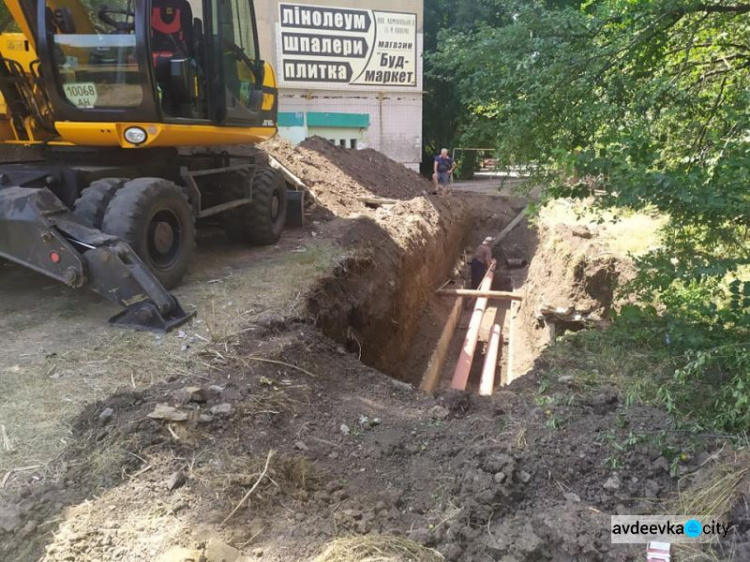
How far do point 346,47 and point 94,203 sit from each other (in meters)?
17.9

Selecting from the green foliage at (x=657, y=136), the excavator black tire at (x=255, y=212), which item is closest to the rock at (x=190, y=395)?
the green foliage at (x=657, y=136)

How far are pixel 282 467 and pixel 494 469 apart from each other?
3.62 feet

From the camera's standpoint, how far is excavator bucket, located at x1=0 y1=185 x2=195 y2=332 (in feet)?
14.5

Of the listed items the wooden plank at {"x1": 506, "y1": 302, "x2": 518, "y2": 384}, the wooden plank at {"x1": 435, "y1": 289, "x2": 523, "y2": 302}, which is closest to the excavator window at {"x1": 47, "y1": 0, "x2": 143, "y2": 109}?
the wooden plank at {"x1": 506, "y1": 302, "x2": 518, "y2": 384}

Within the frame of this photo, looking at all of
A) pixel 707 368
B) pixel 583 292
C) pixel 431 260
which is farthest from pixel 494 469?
pixel 431 260

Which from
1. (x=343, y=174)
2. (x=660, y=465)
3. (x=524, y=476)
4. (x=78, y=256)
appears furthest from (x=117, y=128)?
(x=343, y=174)

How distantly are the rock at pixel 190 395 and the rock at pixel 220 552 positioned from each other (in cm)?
118

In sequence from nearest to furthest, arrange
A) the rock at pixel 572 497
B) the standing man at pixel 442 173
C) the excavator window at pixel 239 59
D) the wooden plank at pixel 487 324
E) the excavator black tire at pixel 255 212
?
the rock at pixel 572 497 → the excavator window at pixel 239 59 → the excavator black tire at pixel 255 212 → the wooden plank at pixel 487 324 → the standing man at pixel 442 173

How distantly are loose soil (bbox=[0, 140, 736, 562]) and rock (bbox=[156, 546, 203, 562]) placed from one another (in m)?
0.01

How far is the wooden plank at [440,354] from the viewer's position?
7953 mm

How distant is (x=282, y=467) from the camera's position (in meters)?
2.93

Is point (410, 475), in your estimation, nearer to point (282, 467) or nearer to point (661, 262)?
point (282, 467)

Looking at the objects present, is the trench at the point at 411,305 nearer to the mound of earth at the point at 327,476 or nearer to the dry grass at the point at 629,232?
the mound of earth at the point at 327,476

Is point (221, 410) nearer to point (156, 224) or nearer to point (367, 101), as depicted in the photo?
point (156, 224)
